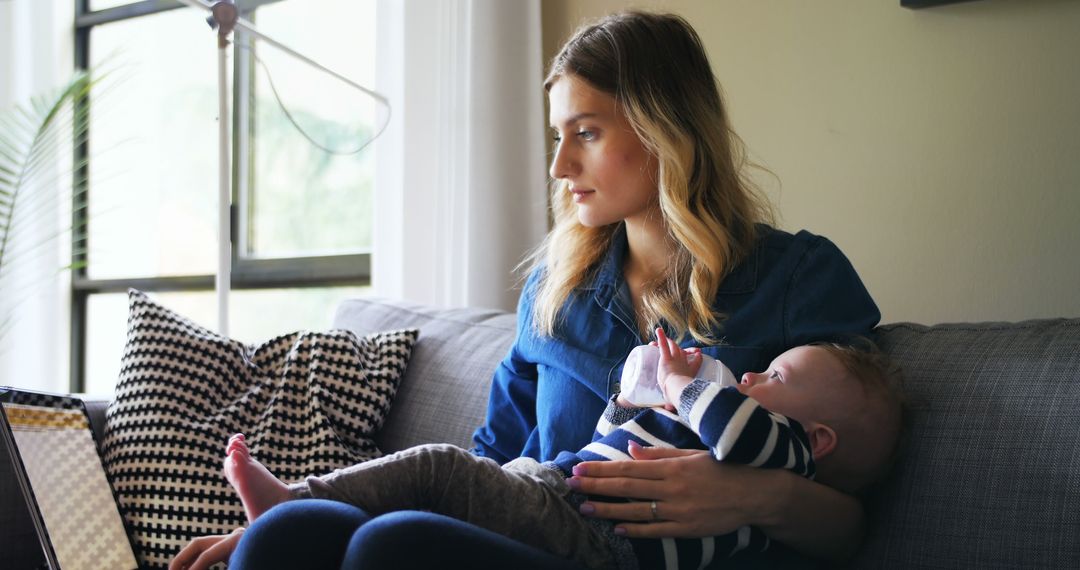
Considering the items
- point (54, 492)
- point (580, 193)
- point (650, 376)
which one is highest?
point (580, 193)

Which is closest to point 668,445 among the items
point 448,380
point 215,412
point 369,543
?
point 369,543

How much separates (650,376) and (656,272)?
0.31 m

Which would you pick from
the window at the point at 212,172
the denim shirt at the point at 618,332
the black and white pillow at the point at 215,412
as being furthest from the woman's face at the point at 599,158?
the window at the point at 212,172

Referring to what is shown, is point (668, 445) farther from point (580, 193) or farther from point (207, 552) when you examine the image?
point (207, 552)

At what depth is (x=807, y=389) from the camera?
4.13 feet

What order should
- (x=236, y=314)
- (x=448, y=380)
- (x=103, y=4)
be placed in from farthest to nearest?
(x=103, y=4), (x=236, y=314), (x=448, y=380)

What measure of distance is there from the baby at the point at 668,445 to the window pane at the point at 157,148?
246 centimetres

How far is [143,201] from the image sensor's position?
138 inches

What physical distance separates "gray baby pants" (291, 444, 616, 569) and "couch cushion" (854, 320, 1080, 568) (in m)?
0.45

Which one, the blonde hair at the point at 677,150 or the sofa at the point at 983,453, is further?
the blonde hair at the point at 677,150

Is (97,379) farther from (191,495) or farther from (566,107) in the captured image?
(566,107)

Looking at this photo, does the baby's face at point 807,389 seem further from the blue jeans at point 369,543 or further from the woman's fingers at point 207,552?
the woman's fingers at point 207,552

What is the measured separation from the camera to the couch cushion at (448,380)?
1.77 metres

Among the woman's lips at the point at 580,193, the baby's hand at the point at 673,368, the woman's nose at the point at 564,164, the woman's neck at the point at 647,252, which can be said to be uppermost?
the woman's nose at the point at 564,164
